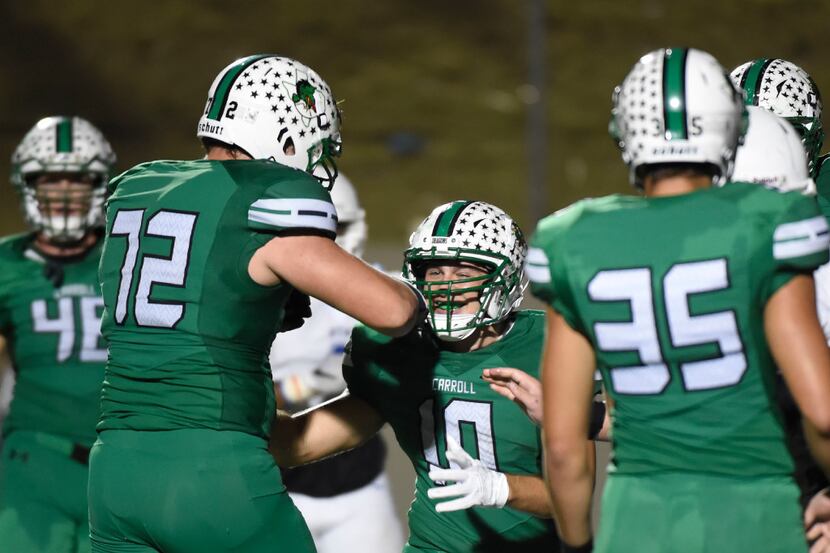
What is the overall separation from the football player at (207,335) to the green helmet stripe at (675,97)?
1.98 feet

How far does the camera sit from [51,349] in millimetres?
3590

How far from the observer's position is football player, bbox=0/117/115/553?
3.45 m

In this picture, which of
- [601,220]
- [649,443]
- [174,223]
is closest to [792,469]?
[649,443]

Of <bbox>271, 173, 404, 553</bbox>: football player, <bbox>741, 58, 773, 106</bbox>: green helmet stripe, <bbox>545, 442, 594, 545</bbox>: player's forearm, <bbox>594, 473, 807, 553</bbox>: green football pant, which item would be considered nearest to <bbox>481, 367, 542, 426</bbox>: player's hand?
<bbox>545, 442, 594, 545</bbox>: player's forearm

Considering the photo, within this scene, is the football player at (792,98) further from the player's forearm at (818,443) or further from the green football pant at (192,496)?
the green football pant at (192,496)

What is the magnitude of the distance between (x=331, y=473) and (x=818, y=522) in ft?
6.83

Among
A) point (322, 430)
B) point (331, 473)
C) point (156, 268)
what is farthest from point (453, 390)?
point (331, 473)

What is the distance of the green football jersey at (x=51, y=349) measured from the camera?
11.7 feet

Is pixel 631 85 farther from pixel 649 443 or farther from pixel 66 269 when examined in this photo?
pixel 66 269

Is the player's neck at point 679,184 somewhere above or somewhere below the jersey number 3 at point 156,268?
above

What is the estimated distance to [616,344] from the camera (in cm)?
187

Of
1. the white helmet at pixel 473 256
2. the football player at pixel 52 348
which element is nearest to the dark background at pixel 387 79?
the football player at pixel 52 348

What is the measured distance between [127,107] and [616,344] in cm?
604

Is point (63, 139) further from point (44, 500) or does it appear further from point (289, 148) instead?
point (289, 148)
